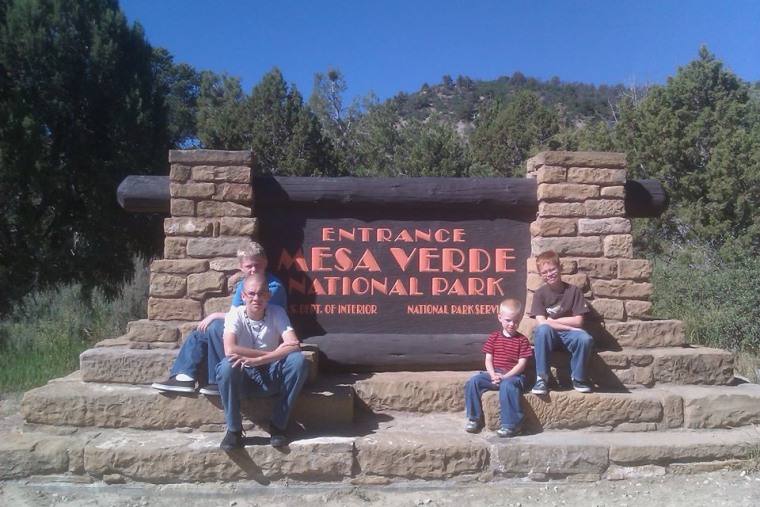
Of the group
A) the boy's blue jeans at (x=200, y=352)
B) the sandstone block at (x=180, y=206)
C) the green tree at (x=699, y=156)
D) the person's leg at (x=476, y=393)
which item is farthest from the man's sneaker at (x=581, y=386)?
the green tree at (x=699, y=156)

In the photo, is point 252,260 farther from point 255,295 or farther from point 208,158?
point 208,158

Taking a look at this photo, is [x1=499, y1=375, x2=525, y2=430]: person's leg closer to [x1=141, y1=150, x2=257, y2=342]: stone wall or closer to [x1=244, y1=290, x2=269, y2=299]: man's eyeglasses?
[x1=244, y1=290, x2=269, y2=299]: man's eyeglasses

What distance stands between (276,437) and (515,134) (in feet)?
67.2

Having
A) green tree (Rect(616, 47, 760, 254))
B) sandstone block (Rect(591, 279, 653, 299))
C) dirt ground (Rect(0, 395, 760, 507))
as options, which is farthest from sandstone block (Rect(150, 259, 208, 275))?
green tree (Rect(616, 47, 760, 254))

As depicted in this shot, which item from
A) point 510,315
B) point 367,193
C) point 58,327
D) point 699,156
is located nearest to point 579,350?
point 510,315

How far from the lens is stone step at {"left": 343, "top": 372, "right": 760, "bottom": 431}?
4543mm

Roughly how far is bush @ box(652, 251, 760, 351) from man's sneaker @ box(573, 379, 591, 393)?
13.0ft

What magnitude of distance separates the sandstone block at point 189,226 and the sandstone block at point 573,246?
2562 mm

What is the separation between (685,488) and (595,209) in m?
2.09

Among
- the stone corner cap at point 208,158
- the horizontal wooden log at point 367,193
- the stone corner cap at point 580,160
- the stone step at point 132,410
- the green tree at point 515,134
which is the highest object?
the green tree at point 515,134

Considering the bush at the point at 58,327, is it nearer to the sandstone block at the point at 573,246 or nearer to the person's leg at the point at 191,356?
the person's leg at the point at 191,356

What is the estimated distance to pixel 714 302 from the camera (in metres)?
8.84

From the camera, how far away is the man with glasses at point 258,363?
4043 millimetres

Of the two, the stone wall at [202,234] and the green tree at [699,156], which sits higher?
the green tree at [699,156]
